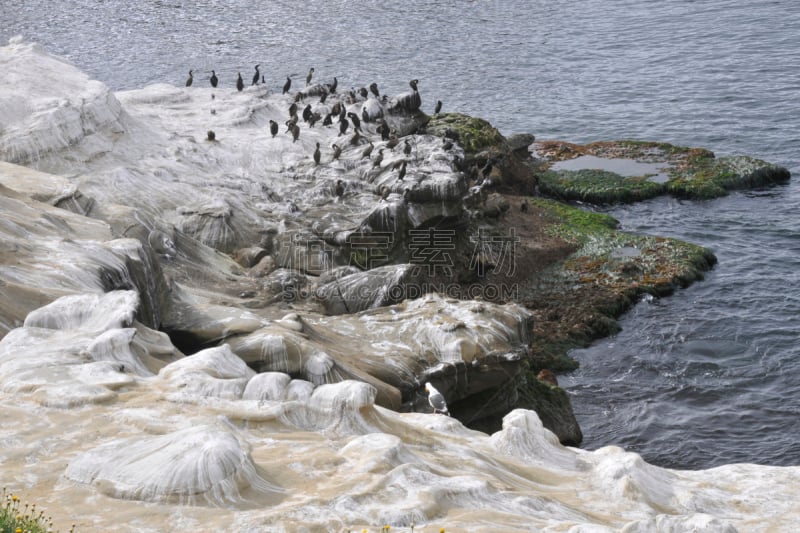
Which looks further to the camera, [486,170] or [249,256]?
[486,170]

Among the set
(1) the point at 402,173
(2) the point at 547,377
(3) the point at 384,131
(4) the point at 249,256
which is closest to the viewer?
(2) the point at 547,377

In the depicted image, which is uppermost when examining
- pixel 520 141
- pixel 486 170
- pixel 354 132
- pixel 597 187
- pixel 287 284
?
pixel 354 132

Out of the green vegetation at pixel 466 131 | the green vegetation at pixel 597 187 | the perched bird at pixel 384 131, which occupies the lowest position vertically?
the green vegetation at pixel 597 187

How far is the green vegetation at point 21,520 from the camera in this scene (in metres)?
6.55

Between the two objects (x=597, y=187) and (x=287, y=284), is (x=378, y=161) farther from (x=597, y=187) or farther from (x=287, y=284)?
(x=597, y=187)

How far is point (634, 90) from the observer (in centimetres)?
4850

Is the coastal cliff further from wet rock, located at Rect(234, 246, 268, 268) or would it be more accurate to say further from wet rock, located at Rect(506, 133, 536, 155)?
wet rock, located at Rect(506, 133, 536, 155)

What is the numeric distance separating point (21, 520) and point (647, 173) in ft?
112

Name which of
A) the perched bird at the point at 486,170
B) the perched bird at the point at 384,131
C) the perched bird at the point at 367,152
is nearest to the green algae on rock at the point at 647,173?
the perched bird at the point at 486,170

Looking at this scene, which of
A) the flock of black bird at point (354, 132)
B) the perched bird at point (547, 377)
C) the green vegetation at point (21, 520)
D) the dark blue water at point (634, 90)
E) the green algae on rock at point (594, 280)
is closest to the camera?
the green vegetation at point (21, 520)

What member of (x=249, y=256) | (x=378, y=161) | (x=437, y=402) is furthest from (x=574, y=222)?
(x=437, y=402)

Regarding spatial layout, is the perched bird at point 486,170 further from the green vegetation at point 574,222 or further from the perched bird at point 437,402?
the perched bird at point 437,402

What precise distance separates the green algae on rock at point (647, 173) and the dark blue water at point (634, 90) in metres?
0.92

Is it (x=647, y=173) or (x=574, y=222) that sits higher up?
(x=647, y=173)
